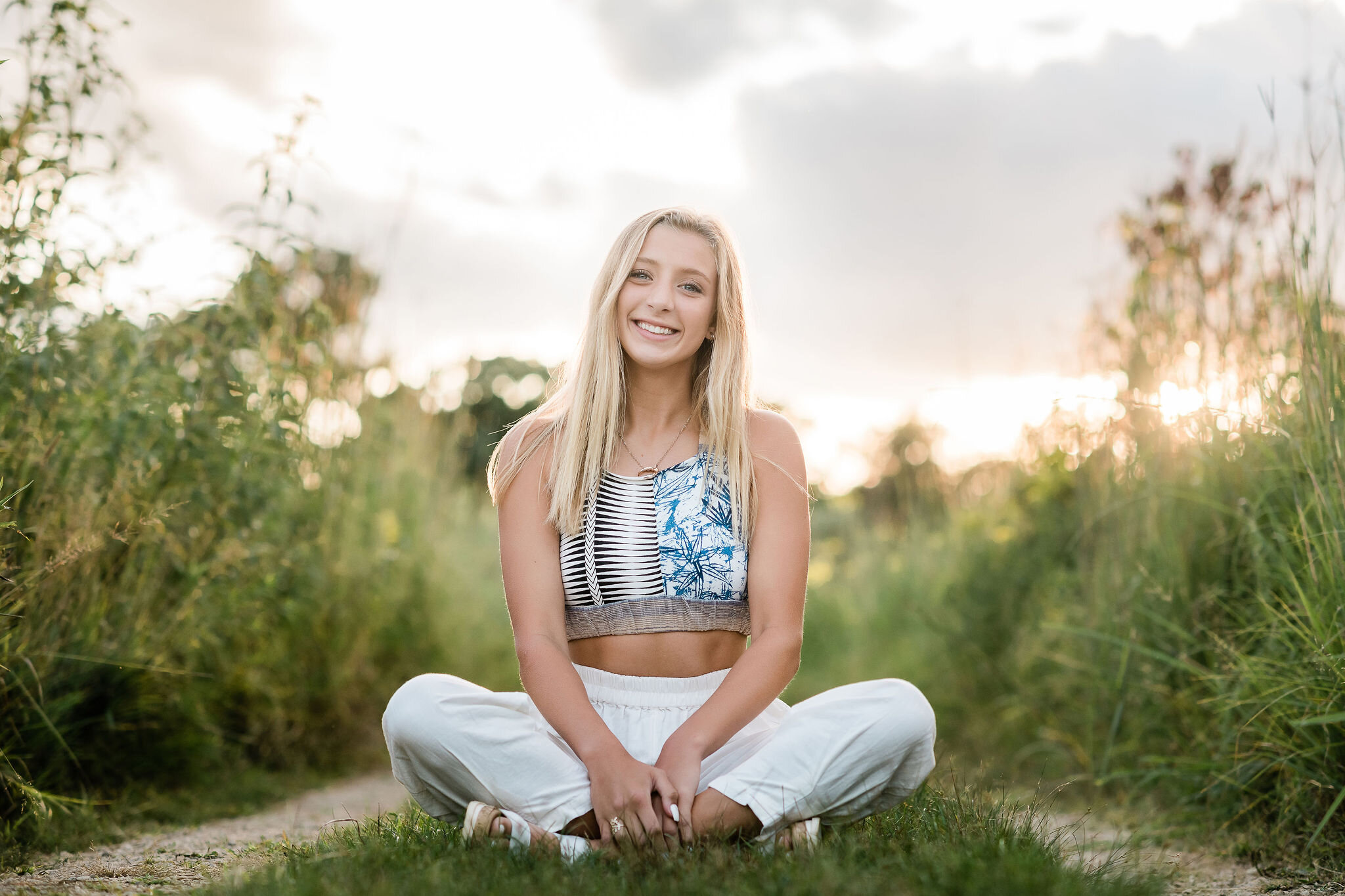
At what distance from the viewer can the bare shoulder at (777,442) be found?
2.62m

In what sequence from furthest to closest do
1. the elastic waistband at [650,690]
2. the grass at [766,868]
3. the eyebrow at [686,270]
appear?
the eyebrow at [686,270] → the elastic waistband at [650,690] → the grass at [766,868]

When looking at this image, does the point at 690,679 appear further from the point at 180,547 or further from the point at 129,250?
the point at 129,250

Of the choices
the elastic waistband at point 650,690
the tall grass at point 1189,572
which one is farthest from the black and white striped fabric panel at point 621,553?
the tall grass at point 1189,572

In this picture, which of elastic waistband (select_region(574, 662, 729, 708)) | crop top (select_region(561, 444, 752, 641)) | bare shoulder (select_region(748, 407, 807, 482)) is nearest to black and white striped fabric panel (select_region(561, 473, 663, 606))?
crop top (select_region(561, 444, 752, 641))

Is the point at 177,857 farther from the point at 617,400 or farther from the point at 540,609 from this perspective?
the point at 617,400

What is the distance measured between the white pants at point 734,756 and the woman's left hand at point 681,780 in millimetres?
55

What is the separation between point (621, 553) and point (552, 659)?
0.31m

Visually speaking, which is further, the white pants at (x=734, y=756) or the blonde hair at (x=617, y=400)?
the blonde hair at (x=617, y=400)

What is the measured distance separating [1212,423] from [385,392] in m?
3.70

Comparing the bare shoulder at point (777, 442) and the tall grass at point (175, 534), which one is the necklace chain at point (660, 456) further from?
the tall grass at point (175, 534)

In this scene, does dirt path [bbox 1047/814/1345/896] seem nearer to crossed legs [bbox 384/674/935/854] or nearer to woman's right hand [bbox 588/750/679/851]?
crossed legs [bbox 384/674/935/854]

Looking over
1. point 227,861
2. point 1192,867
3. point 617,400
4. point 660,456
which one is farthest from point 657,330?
point 1192,867

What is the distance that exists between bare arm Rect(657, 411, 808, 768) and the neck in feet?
0.66

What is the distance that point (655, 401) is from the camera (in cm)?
279
